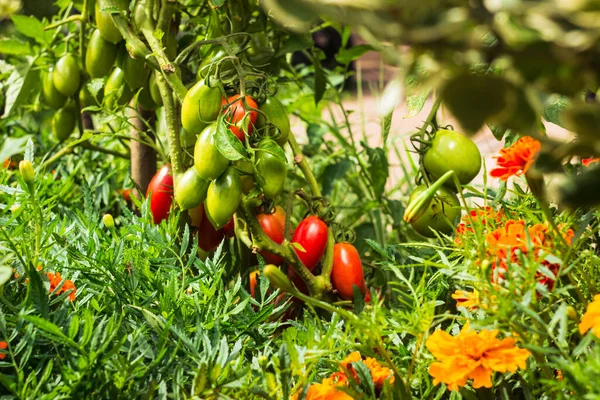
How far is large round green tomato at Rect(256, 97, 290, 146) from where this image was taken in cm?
71

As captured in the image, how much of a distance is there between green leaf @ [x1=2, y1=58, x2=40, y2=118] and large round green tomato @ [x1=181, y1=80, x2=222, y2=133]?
0.47 m

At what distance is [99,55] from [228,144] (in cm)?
33

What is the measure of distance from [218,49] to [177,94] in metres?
0.11

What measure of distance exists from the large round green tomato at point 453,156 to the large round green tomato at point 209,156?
0.24 m

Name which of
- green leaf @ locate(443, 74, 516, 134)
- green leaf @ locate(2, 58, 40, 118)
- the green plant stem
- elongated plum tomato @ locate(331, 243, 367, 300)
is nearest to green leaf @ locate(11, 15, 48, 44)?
green leaf @ locate(2, 58, 40, 118)

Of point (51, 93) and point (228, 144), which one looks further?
point (51, 93)

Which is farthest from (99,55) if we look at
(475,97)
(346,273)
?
(475,97)

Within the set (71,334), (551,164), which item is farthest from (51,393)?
(551,164)

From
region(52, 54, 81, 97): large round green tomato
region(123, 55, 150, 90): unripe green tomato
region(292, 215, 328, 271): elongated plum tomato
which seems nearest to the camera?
region(292, 215, 328, 271): elongated plum tomato

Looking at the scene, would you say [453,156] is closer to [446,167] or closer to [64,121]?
[446,167]

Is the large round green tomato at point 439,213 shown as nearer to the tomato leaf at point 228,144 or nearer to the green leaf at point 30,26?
the tomato leaf at point 228,144

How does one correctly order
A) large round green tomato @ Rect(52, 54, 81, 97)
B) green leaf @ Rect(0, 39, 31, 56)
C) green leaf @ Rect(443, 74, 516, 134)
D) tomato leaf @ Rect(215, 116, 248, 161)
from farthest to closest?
green leaf @ Rect(0, 39, 31, 56) → large round green tomato @ Rect(52, 54, 81, 97) → tomato leaf @ Rect(215, 116, 248, 161) → green leaf @ Rect(443, 74, 516, 134)

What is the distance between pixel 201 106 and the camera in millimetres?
674

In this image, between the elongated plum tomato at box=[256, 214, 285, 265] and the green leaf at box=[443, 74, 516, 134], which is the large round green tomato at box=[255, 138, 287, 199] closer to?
Result: the elongated plum tomato at box=[256, 214, 285, 265]
